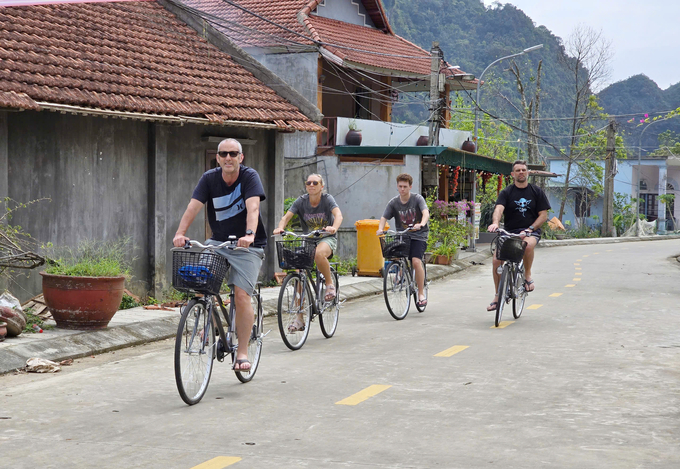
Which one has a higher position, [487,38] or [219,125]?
[487,38]

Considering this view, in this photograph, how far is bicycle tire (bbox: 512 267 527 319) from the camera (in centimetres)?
1195

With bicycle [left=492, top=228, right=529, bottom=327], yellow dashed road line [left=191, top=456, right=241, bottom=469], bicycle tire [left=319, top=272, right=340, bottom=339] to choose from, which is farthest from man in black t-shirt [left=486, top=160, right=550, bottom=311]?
yellow dashed road line [left=191, top=456, right=241, bottom=469]

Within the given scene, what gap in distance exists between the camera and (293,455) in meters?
5.36

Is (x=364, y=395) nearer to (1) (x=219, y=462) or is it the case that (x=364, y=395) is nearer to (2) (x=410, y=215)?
(1) (x=219, y=462)

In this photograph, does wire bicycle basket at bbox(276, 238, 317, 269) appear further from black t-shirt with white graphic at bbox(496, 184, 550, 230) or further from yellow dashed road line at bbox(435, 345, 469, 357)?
black t-shirt with white graphic at bbox(496, 184, 550, 230)

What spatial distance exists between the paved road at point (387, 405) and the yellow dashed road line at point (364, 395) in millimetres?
40

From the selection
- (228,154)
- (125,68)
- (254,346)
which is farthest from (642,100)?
(228,154)

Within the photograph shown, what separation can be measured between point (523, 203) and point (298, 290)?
160 inches

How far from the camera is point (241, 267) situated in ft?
23.8

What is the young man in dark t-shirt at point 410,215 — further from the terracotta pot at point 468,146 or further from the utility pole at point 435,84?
the terracotta pot at point 468,146

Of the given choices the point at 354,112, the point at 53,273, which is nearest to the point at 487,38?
the point at 354,112

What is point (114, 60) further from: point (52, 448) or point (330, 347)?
point (52, 448)

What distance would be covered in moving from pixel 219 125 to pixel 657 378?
9.81 metres

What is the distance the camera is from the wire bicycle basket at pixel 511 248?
11.4 m
